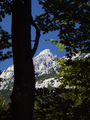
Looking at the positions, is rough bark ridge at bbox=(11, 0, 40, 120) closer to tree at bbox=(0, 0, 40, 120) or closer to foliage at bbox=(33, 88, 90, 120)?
tree at bbox=(0, 0, 40, 120)

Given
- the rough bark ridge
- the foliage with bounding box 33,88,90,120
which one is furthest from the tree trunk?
the foliage with bounding box 33,88,90,120

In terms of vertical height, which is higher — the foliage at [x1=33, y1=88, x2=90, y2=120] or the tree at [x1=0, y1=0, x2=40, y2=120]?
the tree at [x1=0, y1=0, x2=40, y2=120]

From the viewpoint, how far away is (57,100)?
595 cm

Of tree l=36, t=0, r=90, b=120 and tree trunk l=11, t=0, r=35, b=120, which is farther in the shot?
tree l=36, t=0, r=90, b=120

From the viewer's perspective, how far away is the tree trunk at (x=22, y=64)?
2.98 m

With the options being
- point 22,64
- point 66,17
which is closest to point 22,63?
point 22,64

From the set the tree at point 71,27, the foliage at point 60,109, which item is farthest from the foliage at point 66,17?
the foliage at point 60,109

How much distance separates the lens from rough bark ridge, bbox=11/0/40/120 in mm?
2977

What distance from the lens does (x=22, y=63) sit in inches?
131

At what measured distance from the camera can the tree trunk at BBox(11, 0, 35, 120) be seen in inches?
117

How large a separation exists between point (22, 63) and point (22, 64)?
3cm

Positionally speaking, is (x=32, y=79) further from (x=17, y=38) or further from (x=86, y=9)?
(x=86, y=9)

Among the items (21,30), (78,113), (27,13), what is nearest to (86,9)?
(27,13)

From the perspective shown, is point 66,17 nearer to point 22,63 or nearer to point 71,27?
point 71,27
